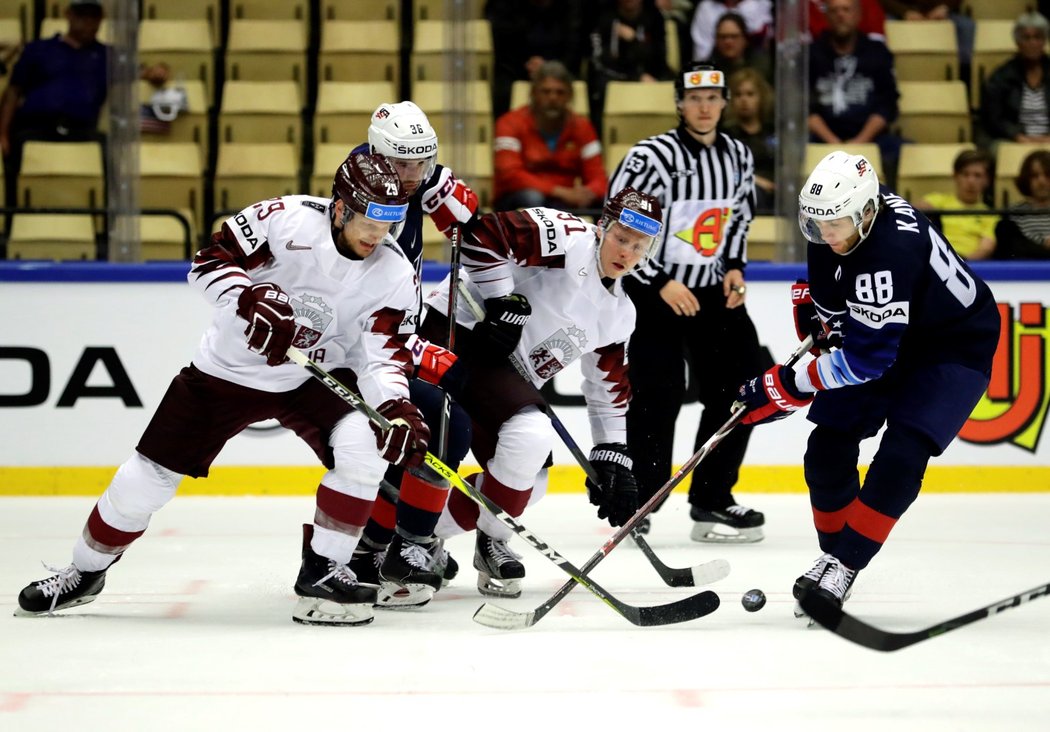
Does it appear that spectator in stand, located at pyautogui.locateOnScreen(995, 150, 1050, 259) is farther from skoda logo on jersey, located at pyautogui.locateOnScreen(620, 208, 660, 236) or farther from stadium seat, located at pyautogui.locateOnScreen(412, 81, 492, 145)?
skoda logo on jersey, located at pyautogui.locateOnScreen(620, 208, 660, 236)

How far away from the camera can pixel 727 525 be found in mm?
4512

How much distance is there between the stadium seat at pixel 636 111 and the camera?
553cm

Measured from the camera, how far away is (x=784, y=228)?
17.8 ft

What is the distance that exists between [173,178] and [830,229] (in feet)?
10.3

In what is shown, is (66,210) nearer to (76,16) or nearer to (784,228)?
(76,16)

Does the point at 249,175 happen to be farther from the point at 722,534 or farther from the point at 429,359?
the point at 429,359

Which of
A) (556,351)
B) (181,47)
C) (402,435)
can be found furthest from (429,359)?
(181,47)

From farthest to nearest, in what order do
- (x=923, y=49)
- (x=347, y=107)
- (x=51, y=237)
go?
(x=923, y=49) → (x=347, y=107) → (x=51, y=237)

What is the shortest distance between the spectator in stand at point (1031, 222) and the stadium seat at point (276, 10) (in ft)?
9.24

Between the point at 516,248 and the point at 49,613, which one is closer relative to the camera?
the point at 49,613

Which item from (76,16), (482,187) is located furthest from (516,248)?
(76,16)

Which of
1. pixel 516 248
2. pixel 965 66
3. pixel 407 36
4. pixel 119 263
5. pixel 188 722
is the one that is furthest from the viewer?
pixel 965 66

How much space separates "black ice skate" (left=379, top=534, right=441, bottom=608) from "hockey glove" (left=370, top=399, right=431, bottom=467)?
0.43 metres

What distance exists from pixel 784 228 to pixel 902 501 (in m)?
2.43
